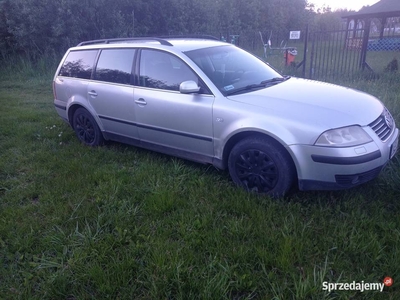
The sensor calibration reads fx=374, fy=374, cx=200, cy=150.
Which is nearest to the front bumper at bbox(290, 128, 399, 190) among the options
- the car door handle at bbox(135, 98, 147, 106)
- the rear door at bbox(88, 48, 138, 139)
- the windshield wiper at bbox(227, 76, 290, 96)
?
the windshield wiper at bbox(227, 76, 290, 96)

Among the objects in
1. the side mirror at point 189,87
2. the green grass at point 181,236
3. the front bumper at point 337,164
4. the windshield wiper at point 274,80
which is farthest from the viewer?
the windshield wiper at point 274,80

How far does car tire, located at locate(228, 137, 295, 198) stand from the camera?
3.55 m

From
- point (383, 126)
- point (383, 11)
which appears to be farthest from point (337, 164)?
point (383, 11)

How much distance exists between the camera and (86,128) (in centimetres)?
567

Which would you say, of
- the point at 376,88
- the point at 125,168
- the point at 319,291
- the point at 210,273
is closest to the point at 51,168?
the point at 125,168

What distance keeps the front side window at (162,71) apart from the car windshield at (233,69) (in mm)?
166

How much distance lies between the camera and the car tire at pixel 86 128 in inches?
217

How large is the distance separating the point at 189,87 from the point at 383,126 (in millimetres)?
1996

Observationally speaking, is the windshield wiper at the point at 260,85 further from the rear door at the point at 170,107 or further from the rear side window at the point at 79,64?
the rear side window at the point at 79,64

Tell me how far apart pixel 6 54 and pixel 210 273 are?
14.6 m

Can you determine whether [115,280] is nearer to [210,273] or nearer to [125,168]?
[210,273]

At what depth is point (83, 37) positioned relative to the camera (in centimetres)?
1449

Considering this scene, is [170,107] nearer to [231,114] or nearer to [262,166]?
[231,114]

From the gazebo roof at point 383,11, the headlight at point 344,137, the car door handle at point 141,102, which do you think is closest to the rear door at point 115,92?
the car door handle at point 141,102
